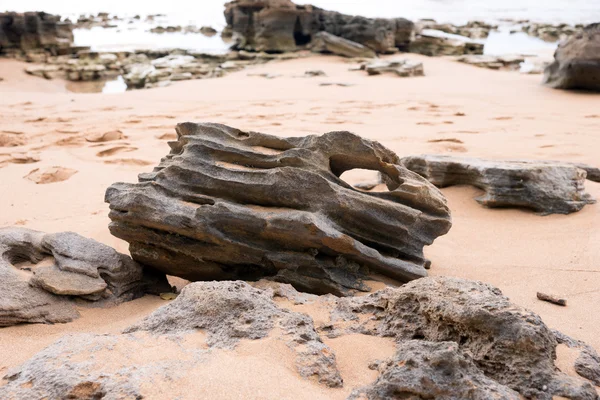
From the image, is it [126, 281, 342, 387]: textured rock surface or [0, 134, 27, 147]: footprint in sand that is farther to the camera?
[0, 134, 27, 147]: footprint in sand

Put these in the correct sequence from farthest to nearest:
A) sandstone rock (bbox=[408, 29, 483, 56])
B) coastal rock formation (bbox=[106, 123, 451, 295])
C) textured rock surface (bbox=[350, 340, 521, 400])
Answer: sandstone rock (bbox=[408, 29, 483, 56]), coastal rock formation (bbox=[106, 123, 451, 295]), textured rock surface (bbox=[350, 340, 521, 400])

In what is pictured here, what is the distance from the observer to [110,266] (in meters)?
2.65

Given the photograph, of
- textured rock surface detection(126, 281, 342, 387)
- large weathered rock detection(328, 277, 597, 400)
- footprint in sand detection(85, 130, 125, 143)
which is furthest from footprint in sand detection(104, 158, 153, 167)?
large weathered rock detection(328, 277, 597, 400)

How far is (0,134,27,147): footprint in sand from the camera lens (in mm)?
5849

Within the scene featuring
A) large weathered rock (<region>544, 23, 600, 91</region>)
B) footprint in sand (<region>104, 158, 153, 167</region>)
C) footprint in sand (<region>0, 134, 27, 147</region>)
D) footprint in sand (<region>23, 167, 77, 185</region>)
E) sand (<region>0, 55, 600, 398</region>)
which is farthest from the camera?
large weathered rock (<region>544, 23, 600, 91</region>)

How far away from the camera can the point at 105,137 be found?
6.03m

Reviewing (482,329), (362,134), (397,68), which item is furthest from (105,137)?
(397,68)

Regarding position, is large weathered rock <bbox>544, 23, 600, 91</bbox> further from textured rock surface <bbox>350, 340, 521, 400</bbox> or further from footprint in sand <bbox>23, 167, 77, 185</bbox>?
textured rock surface <bbox>350, 340, 521, 400</bbox>

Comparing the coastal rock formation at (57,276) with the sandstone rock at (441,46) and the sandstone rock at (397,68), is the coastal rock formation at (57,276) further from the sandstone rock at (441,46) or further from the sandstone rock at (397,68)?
the sandstone rock at (441,46)

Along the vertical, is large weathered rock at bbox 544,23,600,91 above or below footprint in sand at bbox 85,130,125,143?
above

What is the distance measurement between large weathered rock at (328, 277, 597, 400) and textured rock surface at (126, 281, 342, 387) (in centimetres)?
21

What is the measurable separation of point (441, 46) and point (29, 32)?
12.5 meters

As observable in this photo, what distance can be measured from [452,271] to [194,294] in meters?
1.50

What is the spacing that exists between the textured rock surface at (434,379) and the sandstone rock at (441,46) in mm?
15489
